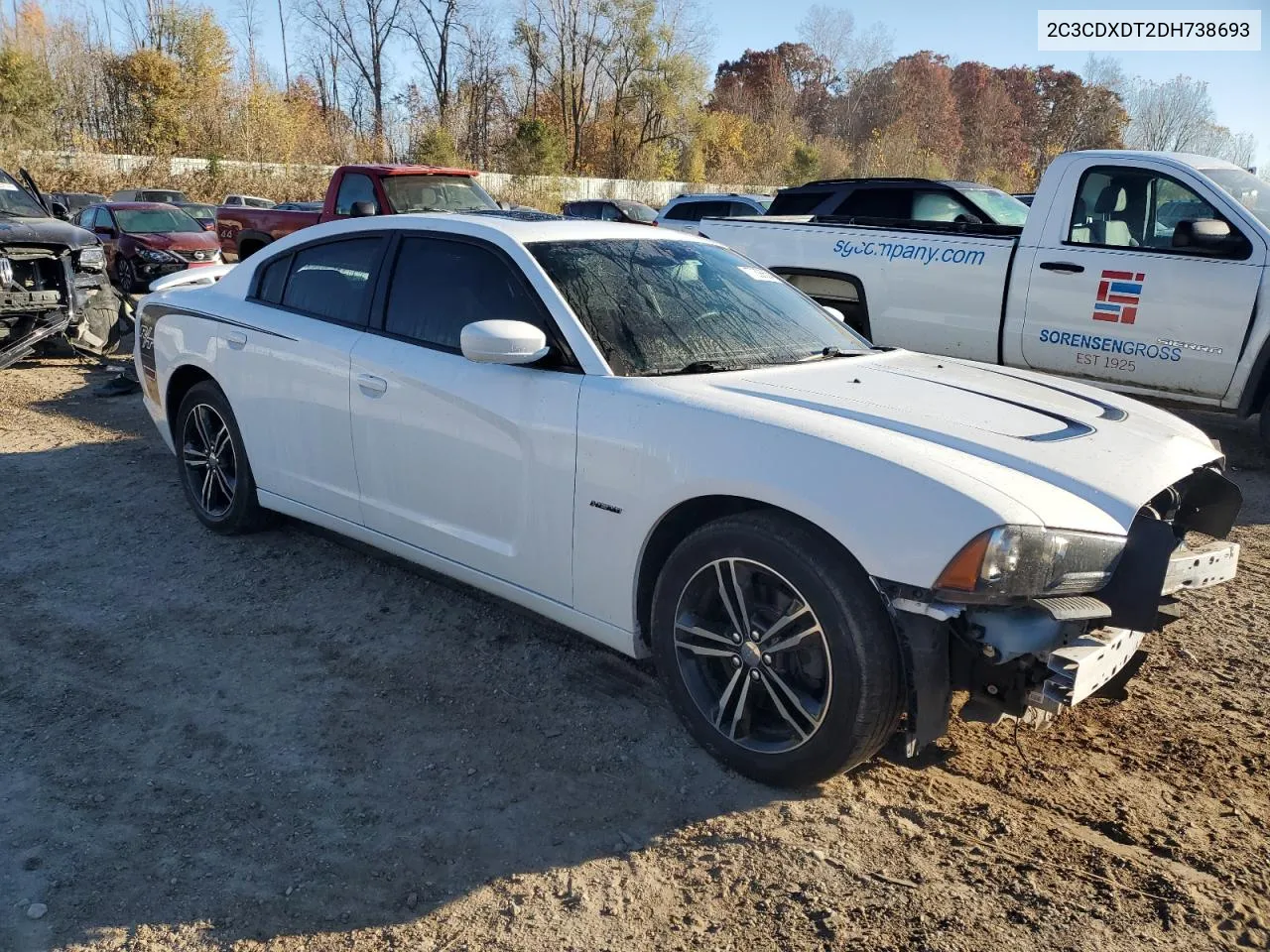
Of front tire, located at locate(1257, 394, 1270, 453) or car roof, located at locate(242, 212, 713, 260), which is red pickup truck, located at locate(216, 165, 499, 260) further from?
front tire, located at locate(1257, 394, 1270, 453)

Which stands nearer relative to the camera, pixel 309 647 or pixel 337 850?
pixel 337 850

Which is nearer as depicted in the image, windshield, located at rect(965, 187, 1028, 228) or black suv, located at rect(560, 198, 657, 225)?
windshield, located at rect(965, 187, 1028, 228)

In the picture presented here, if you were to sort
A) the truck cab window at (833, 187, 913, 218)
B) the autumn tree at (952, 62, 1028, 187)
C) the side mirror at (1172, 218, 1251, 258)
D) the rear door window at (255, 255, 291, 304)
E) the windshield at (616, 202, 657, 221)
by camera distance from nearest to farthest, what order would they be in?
the rear door window at (255, 255, 291, 304)
the side mirror at (1172, 218, 1251, 258)
the truck cab window at (833, 187, 913, 218)
the windshield at (616, 202, 657, 221)
the autumn tree at (952, 62, 1028, 187)

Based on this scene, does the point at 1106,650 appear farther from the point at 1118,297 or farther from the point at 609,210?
the point at 609,210

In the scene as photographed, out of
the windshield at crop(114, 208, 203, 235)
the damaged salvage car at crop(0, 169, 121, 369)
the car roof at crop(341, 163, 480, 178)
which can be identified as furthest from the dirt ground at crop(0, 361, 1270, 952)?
the windshield at crop(114, 208, 203, 235)

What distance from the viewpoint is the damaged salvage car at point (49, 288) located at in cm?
899

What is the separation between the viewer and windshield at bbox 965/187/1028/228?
972 cm

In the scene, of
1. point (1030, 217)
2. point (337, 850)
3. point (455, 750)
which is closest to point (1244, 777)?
point (455, 750)

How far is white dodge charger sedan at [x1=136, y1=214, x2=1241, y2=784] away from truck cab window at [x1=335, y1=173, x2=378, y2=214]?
25.8 feet

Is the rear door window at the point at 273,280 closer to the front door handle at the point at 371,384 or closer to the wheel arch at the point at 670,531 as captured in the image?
the front door handle at the point at 371,384

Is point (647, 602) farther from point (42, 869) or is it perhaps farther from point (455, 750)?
point (42, 869)

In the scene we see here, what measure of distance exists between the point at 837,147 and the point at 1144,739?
57463mm

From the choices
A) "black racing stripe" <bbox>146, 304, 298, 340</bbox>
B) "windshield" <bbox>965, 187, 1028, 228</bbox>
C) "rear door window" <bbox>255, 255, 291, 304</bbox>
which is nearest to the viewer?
"black racing stripe" <bbox>146, 304, 298, 340</bbox>

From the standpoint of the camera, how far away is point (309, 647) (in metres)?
3.98
